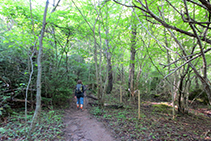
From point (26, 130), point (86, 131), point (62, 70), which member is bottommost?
point (86, 131)

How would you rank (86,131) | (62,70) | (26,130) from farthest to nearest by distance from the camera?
1. (62,70)
2. (86,131)
3. (26,130)

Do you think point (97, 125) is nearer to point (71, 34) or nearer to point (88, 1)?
point (71, 34)

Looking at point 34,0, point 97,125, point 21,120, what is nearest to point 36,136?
point 21,120

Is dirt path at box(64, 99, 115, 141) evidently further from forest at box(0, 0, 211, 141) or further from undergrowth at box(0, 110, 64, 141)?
undergrowth at box(0, 110, 64, 141)

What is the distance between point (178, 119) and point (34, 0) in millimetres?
10475

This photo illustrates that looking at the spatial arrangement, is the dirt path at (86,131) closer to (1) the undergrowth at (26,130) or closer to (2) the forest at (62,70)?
(2) the forest at (62,70)

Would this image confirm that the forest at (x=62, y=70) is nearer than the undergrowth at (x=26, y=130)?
No

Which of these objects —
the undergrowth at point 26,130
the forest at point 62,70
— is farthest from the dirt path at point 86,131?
the undergrowth at point 26,130

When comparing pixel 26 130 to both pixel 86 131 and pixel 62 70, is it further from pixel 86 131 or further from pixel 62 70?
pixel 62 70

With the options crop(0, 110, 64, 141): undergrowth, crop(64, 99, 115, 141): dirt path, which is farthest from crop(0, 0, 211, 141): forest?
crop(64, 99, 115, 141): dirt path

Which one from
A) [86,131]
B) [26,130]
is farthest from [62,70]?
[86,131]

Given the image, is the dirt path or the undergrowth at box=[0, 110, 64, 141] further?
the dirt path

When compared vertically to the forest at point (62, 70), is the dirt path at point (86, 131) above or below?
below

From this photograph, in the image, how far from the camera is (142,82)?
930 centimetres
